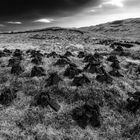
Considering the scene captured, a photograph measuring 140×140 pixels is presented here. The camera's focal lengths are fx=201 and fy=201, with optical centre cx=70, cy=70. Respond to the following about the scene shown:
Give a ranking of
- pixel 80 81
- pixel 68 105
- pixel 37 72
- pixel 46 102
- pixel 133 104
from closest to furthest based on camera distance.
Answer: pixel 46 102 < pixel 68 105 < pixel 133 104 < pixel 80 81 < pixel 37 72

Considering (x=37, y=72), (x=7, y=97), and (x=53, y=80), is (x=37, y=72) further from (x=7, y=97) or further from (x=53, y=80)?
(x=7, y=97)

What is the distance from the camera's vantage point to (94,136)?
13.1m

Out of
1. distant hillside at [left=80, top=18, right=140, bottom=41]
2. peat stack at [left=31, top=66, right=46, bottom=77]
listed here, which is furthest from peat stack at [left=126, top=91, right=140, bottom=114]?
distant hillside at [left=80, top=18, right=140, bottom=41]

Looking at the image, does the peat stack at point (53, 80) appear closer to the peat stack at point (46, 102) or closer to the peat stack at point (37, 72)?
the peat stack at point (37, 72)

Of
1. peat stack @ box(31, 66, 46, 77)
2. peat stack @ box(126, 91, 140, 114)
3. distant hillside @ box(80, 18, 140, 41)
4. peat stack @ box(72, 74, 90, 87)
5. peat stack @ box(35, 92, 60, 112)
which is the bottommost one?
distant hillside @ box(80, 18, 140, 41)

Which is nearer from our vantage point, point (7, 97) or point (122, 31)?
point (7, 97)

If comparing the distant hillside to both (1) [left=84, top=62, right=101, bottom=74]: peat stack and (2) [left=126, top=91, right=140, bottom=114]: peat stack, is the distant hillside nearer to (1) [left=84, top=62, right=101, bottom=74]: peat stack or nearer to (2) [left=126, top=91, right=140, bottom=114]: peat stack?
(1) [left=84, top=62, right=101, bottom=74]: peat stack

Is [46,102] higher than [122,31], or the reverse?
[46,102]

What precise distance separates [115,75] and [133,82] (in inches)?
79.3

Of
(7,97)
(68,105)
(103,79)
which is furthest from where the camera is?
(103,79)

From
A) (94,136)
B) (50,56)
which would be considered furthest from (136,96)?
(50,56)

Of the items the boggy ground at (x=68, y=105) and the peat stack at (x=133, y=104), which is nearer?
the boggy ground at (x=68, y=105)

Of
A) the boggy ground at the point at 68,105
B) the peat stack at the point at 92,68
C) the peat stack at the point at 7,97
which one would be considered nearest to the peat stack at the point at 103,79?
the boggy ground at the point at 68,105

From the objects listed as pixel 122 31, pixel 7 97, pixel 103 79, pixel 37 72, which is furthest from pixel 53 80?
pixel 122 31
